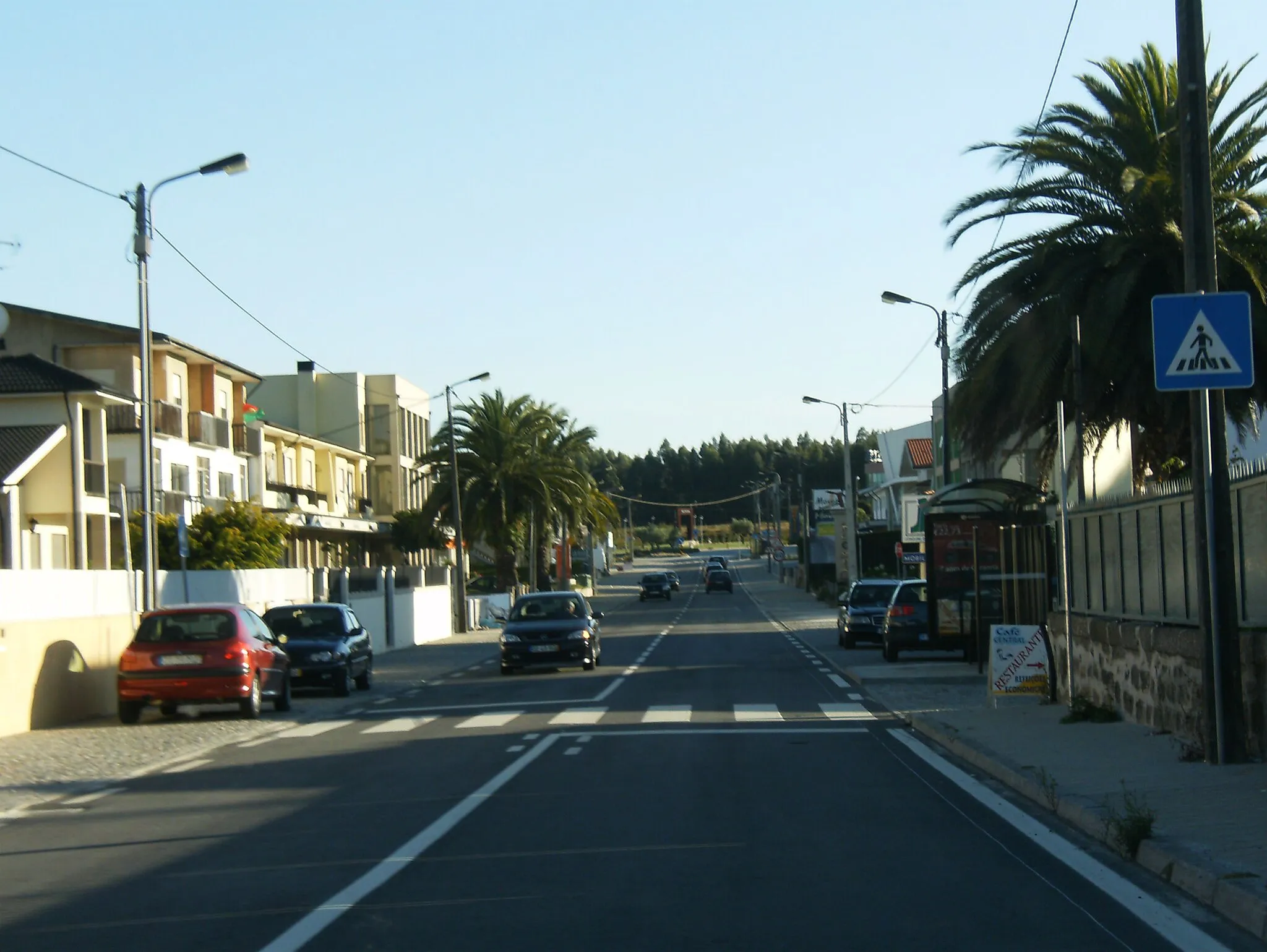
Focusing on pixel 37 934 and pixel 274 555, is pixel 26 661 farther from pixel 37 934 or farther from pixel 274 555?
pixel 274 555

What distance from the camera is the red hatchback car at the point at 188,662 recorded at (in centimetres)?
1945

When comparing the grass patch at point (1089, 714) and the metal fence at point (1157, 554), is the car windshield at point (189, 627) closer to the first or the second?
the grass patch at point (1089, 714)

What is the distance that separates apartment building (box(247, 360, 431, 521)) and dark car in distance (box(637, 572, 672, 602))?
44.7ft

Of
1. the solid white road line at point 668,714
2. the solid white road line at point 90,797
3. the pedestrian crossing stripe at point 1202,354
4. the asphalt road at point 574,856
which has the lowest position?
the solid white road line at point 668,714

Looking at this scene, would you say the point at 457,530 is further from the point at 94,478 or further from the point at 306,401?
the point at 306,401

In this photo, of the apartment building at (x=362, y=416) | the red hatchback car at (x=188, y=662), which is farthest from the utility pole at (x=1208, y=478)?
the apartment building at (x=362, y=416)

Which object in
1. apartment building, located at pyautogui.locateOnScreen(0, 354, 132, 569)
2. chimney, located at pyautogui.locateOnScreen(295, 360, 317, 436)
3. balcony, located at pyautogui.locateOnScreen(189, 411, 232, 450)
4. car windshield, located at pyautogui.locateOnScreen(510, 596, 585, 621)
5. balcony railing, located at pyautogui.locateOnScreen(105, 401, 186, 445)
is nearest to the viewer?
car windshield, located at pyautogui.locateOnScreen(510, 596, 585, 621)

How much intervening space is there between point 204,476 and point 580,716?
36620mm

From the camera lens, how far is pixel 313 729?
1906 cm

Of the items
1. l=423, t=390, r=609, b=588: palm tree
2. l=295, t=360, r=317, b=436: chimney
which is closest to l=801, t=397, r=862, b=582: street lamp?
l=423, t=390, r=609, b=588: palm tree

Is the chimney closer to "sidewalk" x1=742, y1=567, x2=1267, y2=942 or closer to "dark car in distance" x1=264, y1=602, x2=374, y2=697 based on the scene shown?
"dark car in distance" x1=264, y1=602, x2=374, y2=697

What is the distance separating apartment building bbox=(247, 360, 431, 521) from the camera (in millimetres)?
74938

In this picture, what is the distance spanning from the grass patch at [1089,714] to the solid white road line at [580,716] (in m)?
5.46

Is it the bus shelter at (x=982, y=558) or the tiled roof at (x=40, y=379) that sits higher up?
the tiled roof at (x=40, y=379)
